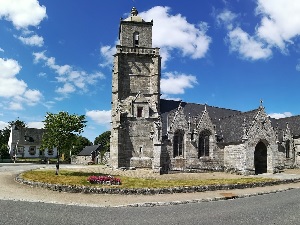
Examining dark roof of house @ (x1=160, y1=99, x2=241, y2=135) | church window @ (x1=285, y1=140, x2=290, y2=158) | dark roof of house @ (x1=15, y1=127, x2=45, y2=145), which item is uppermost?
dark roof of house @ (x1=160, y1=99, x2=241, y2=135)

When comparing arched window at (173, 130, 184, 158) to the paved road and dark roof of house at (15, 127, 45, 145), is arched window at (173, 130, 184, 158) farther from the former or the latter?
dark roof of house at (15, 127, 45, 145)

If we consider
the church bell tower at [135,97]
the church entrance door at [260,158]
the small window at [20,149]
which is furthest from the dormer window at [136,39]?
the small window at [20,149]

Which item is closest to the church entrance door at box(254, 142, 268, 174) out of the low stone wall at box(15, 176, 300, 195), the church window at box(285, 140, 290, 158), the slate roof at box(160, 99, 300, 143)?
the slate roof at box(160, 99, 300, 143)

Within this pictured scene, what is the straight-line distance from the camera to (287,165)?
44.5 metres

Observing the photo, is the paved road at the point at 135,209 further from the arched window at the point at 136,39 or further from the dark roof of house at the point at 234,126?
the arched window at the point at 136,39

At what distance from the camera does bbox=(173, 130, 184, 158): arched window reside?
122 feet

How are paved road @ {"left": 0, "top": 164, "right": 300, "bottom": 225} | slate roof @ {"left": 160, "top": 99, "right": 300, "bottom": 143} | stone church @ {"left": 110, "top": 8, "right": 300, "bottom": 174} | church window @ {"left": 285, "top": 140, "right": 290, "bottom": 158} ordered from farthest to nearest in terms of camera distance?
church window @ {"left": 285, "top": 140, "right": 290, "bottom": 158}
slate roof @ {"left": 160, "top": 99, "right": 300, "bottom": 143}
stone church @ {"left": 110, "top": 8, "right": 300, "bottom": 174}
paved road @ {"left": 0, "top": 164, "right": 300, "bottom": 225}

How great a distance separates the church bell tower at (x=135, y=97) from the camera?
1492 inches

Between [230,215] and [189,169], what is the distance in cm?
2197

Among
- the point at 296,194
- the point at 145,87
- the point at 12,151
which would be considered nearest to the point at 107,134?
the point at 12,151

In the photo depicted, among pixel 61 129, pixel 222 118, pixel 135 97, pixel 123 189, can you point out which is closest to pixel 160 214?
pixel 123 189

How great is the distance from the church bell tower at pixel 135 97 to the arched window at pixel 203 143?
20.3 feet

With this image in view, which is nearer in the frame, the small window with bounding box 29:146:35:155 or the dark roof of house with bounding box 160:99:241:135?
the dark roof of house with bounding box 160:99:241:135

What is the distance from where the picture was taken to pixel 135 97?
4000 centimetres
